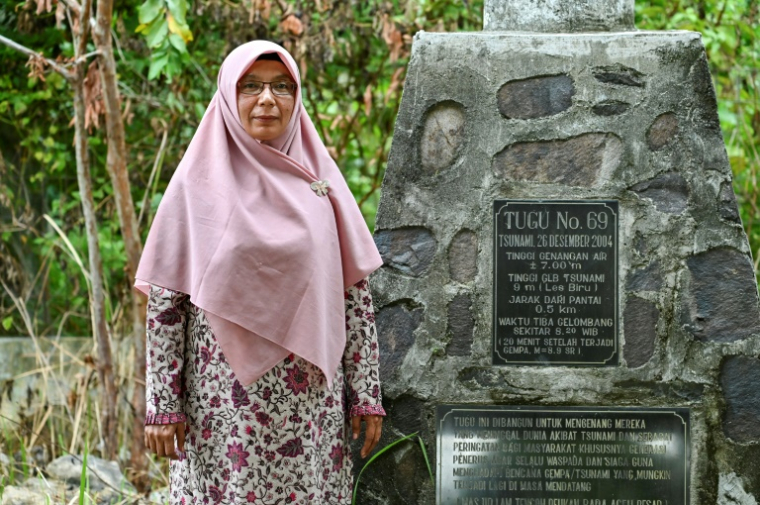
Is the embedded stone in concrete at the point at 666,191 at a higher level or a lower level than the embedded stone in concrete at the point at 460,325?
higher

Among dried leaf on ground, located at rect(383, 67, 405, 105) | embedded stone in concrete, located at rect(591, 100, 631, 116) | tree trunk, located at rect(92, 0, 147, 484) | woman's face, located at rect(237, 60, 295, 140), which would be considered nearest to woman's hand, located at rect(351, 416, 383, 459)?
woman's face, located at rect(237, 60, 295, 140)

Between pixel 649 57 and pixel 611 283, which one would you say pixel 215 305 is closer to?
pixel 611 283

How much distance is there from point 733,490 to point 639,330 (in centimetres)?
62

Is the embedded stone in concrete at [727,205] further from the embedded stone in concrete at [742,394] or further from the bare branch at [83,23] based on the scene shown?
the bare branch at [83,23]

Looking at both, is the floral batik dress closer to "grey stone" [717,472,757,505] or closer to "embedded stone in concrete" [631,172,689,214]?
"embedded stone in concrete" [631,172,689,214]

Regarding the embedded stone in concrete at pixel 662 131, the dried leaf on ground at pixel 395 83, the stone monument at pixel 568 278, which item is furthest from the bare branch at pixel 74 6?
the embedded stone in concrete at pixel 662 131

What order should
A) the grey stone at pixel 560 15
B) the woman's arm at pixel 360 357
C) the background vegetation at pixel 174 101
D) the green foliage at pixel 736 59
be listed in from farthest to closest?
the green foliage at pixel 736 59
the background vegetation at pixel 174 101
the grey stone at pixel 560 15
the woman's arm at pixel 360 357

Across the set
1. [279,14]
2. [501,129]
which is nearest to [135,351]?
[279,14]

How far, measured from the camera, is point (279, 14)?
18.2ft

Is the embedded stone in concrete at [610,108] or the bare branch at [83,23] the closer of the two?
the embedded stone in concrete at [610,108]

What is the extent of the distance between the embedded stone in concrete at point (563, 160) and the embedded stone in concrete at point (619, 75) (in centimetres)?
18

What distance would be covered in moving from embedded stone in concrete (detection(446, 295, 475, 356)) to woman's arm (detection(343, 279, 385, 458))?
57 centimetres

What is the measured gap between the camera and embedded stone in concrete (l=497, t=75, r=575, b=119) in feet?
11.1

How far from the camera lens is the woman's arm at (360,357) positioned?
2893mm
